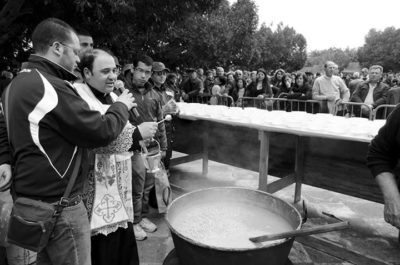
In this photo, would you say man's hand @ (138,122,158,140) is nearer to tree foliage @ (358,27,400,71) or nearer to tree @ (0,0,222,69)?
tree @ (0,0,222,69)

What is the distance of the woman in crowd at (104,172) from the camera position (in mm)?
2188

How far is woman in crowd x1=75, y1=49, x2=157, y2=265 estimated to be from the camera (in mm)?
2188

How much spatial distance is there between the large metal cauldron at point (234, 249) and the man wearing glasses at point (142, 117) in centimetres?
101

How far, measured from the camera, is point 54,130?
162 cm

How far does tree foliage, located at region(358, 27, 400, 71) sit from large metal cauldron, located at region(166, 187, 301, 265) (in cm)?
7338

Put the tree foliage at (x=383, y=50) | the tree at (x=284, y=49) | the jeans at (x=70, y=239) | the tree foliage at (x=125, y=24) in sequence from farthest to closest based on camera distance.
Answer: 1. the tree foliage at (x=383, y=50)
2. the tree at (x=284, y=49)
3. the tree foliage at (x=125, y=24)
4. the jeans at (x=70, y=239)

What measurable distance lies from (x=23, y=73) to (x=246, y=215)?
6.39 feet

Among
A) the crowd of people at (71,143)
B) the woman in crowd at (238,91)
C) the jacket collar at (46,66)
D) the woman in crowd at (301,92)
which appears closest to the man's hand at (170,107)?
the crowd of people at (71,143)

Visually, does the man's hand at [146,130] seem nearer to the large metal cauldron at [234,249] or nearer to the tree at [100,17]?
the large metal cauldron at [234,249]

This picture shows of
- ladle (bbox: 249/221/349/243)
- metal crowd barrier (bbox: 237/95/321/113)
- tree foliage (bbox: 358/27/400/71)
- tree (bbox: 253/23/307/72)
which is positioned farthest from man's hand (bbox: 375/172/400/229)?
tree foliage (bbox: 358/27/400/71)

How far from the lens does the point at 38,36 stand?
1.71m

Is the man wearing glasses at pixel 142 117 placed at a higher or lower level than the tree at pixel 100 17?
lower

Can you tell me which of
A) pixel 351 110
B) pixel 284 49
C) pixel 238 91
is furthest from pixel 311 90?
pixel 284 49

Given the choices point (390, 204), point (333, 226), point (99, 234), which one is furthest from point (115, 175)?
point (390, 204)
